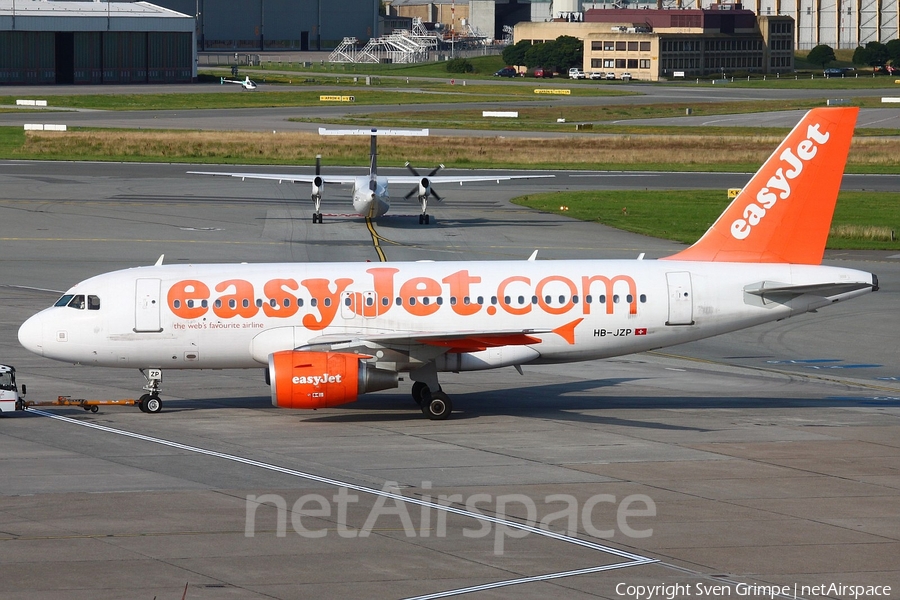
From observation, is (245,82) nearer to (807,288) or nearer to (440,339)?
(440,339)

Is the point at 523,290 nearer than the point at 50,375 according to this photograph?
Yes

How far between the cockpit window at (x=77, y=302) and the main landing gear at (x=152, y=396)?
2.49 metres

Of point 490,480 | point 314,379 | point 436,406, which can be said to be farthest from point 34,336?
point 490,480

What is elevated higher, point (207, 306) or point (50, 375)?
point (207, 306)

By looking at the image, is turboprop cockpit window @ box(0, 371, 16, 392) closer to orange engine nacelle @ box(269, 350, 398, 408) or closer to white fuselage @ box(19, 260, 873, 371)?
white fuselage @ box(19, 260, 873, 371)

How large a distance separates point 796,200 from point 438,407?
11.4 m

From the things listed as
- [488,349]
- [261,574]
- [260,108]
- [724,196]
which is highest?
[260,108]

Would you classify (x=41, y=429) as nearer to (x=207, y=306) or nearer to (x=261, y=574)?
(x=207, y=306)

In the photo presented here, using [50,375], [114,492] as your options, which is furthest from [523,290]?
[50,375]

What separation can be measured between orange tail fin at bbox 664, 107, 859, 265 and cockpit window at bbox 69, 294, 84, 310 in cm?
1745

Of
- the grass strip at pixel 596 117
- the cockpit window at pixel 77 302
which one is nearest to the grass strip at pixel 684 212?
the cockpit window at pixel 77 302

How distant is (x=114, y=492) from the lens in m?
23.2

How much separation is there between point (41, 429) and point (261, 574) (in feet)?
42.0

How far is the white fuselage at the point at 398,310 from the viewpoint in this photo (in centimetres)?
3038
